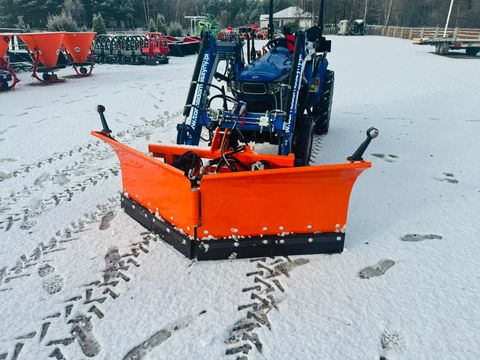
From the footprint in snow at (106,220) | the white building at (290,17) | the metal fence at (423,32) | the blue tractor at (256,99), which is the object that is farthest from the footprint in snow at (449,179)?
the white building at (290,17)

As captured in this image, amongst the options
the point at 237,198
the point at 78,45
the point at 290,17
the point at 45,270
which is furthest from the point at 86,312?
the point at 290,17

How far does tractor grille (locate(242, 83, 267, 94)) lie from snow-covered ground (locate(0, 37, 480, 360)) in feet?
4.28

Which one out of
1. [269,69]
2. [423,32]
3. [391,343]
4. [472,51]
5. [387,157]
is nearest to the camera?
[391,343]

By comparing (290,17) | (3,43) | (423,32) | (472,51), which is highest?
(290,17)

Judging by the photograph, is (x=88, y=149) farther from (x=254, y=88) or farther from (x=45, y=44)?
(x=45, y=44)

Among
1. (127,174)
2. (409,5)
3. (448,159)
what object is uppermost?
(409,5)

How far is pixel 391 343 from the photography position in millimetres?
1950

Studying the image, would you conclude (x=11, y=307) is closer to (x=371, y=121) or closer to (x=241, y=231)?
(x=241, y=231)

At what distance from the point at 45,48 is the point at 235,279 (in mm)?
9991

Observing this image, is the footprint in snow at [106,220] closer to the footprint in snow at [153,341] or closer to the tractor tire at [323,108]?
the footprint in snow at [153,341]

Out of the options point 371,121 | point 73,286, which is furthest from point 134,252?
point 371,121

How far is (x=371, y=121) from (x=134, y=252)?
499 cm

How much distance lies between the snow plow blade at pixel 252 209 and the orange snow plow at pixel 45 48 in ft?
29.1

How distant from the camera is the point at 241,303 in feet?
7.29
